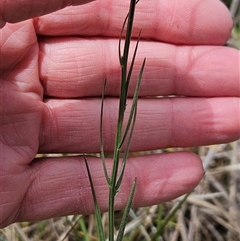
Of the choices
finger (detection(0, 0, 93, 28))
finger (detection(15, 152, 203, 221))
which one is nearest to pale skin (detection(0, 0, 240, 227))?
finger (detection(15, 152, 203, 221))

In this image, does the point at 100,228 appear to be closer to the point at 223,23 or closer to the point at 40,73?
the point at 40,73

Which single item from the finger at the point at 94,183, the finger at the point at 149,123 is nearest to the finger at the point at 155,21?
the finger at the point at 149,123

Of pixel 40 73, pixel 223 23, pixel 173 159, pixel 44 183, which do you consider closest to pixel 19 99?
pixel 40 73

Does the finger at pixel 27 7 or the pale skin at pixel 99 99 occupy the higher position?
the finger at pixel 27 7

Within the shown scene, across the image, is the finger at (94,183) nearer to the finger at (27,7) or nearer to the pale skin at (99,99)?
the pale skin at (99,99)

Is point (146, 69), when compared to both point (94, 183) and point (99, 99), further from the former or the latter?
point (94, 183)

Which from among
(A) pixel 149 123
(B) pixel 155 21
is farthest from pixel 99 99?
(B) pixel 155 21

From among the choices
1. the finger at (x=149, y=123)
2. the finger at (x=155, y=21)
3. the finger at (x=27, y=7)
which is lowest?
the finger at (x=149, y=123)

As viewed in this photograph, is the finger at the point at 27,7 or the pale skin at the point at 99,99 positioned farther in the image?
the pale skin at the point at 99,99
